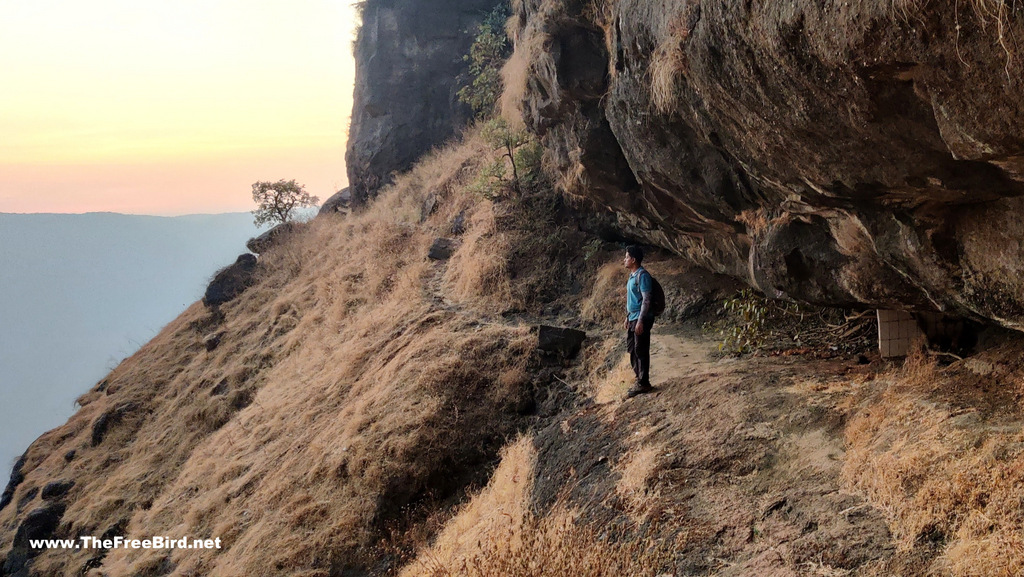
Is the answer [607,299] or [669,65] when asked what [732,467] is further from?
[607,299]

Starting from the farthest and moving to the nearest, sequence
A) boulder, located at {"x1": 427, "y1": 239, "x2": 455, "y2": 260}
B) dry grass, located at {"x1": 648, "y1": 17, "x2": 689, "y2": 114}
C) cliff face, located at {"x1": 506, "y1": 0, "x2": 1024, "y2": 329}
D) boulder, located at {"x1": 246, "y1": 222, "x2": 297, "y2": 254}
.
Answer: boulder, located at {"x1": 246, "y1": 222, "x2": 297, "y2": 254}, boulder, located at {"x1": 427, "y1": 239, "x2": 455, "y2": 260}, dry grass, located at {"x1": 648, "y1": 17, "x2": 689, "y2": 114}, cliff face, located at {"x1": 506, "y1": 0, "x2": 1024, "y2": 329}

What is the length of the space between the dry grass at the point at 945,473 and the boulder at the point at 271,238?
2317 cm

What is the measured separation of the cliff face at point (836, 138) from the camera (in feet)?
10.1

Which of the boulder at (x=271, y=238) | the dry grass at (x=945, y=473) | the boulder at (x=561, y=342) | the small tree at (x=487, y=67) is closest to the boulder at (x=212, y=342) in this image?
the boulder at (x=271, y=238)

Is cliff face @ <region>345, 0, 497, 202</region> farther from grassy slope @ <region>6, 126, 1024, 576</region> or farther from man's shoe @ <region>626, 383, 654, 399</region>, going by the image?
man's shoe @ <region>626, 383, 654, 399</region>

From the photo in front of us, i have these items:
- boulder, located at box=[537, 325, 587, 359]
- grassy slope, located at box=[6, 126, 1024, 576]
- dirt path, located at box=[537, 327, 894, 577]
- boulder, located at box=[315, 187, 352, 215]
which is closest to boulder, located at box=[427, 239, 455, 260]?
grassy slope, located at box=[6, 126, 1024, 576]

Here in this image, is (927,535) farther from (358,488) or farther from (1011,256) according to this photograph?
(358,488)

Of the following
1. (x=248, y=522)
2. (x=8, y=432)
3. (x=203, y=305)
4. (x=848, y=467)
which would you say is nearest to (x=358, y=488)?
(x=248, y=522)

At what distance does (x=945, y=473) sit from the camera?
148 inches

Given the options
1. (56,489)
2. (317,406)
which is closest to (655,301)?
(317,406)

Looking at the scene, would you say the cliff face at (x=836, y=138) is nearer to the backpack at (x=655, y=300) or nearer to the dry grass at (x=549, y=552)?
the backpack at (x=655, y=300)

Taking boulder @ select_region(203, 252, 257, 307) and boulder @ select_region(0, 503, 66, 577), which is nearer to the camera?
boulder @ select_region(0, 503, 66, 577)

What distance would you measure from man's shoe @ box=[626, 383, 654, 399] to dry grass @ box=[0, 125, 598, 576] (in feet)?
6.98

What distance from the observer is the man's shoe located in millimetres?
7008
